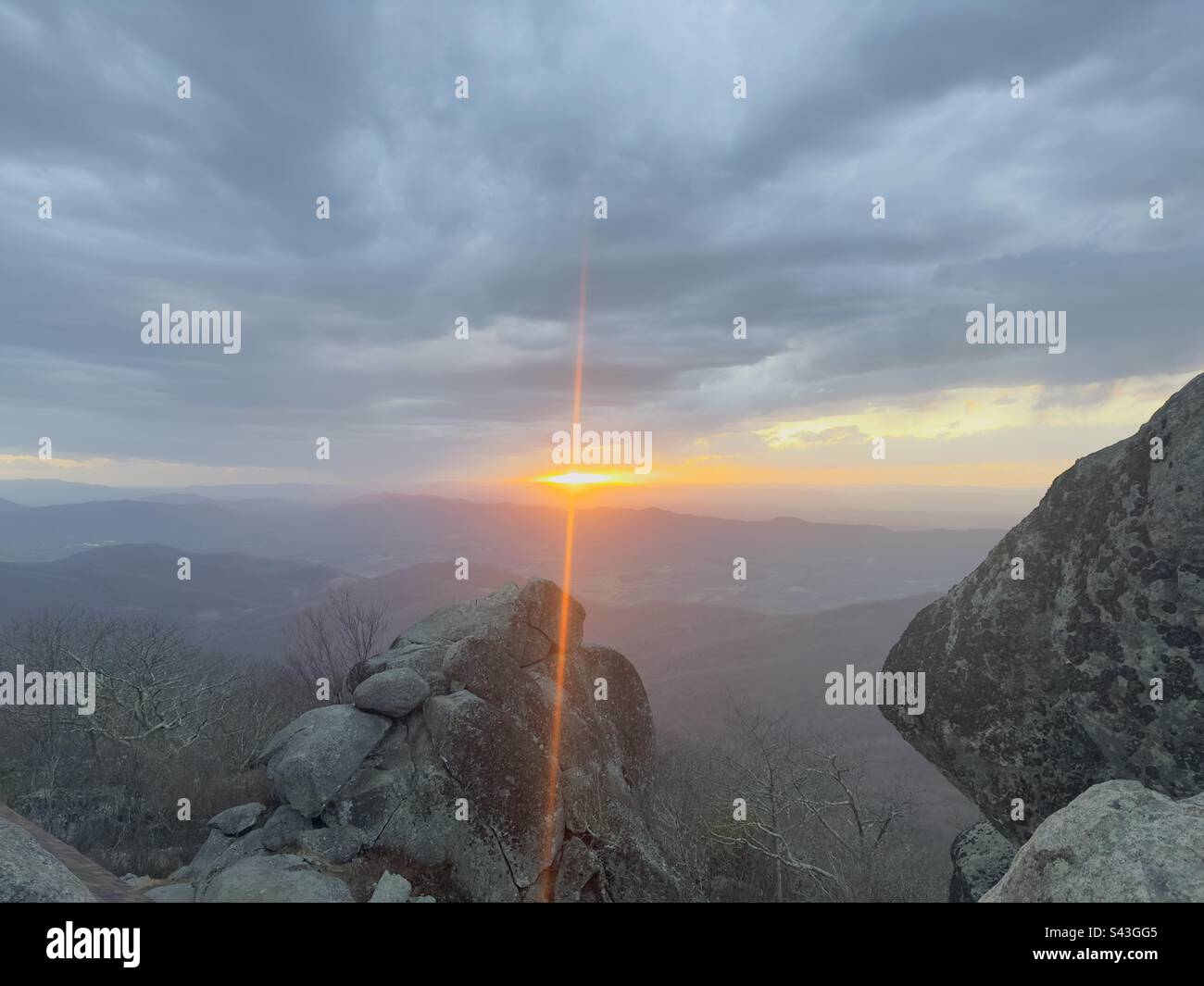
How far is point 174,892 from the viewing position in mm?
13711

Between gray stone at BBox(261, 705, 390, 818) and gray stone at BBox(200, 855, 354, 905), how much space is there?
6.11ft

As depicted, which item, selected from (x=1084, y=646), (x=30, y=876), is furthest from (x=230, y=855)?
(x=1084, y=646)

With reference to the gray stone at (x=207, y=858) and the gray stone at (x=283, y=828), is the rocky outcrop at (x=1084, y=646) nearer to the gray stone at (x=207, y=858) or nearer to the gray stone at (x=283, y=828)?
the gray stone at (x=283, y=828)

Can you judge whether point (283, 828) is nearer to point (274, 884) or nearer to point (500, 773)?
point (274, 884)

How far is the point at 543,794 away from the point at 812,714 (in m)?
144

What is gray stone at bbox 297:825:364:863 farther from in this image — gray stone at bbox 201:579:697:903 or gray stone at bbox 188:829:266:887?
gray stone at bbox 188:829:266:887

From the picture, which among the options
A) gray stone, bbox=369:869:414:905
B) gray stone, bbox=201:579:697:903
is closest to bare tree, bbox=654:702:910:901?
gray stone, bbox=201:579:697:903

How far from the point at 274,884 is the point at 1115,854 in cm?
1571

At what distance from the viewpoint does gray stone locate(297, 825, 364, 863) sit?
15.2 metres

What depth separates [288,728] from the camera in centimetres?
1888

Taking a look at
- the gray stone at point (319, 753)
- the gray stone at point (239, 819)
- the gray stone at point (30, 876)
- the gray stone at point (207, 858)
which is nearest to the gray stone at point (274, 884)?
the gray stone at point (207, 858)
